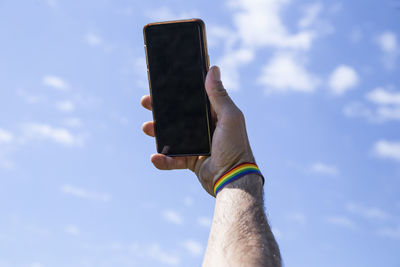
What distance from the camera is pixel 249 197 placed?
393 cm

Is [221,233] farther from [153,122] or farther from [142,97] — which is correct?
[142,97]

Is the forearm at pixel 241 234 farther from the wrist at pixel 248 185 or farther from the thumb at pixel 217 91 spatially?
the thumb at pixel 217 91

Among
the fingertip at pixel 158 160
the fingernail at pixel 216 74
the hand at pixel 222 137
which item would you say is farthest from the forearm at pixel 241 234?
the fingertip at pixel 158 160

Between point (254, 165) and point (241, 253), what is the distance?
1236 mm

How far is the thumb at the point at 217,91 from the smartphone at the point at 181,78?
115 mm

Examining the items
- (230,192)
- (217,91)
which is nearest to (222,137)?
(217,91)

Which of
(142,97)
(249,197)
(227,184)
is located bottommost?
(249,197)

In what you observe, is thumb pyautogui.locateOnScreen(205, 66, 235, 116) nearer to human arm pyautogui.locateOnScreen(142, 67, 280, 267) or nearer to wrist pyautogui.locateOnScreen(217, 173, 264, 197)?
human arm pyautogui.locateOnScreen(142, 67, 280, 267)

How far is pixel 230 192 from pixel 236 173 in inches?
12.3

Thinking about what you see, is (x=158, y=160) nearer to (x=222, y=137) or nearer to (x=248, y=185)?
(x=222, y=137)

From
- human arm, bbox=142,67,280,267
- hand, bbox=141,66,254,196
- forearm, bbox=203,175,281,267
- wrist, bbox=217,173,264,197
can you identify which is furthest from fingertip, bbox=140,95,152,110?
forearm, bbox=203,175,281,267

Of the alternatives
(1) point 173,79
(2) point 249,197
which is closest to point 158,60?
(1) point 173,79

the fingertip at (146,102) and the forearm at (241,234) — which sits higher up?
the fingertip at (146,102)

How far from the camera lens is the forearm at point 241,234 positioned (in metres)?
3.39
